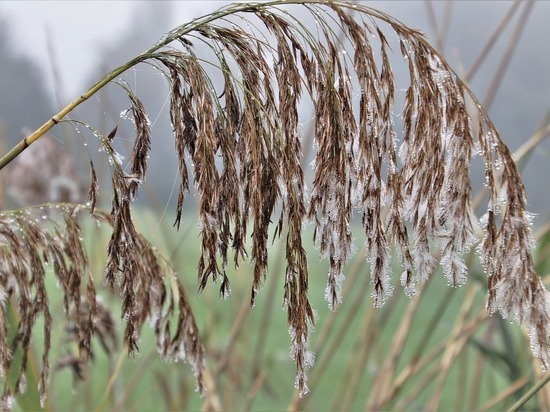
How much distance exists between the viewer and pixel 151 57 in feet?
2.68

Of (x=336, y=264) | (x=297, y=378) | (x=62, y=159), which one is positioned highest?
(x=62, y=159)

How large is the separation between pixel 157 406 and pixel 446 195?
7.26ft

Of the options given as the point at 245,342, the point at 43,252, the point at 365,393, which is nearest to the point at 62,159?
the point at 245,342

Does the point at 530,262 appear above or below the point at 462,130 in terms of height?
below

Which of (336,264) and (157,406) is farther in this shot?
(157,406)

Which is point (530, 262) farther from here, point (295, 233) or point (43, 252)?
point (43, 252)

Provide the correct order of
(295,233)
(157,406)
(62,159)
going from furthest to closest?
(157,406) < (62,159) < (295,233)

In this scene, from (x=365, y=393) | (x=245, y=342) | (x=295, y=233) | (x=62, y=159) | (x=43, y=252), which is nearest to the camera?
(x=295, y=233)

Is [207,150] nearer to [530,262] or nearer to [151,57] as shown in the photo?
[151,57]

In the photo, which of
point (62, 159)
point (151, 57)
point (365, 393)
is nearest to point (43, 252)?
point (151, 57)

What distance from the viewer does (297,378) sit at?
0.80m

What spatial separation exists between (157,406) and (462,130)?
2248 millimetres

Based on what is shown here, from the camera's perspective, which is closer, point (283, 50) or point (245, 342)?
point (283, 50)

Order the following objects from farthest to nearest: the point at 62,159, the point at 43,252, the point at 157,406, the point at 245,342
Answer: the point at 157,406
the point at 62,159
the point at 245,342
the point at 43,252
